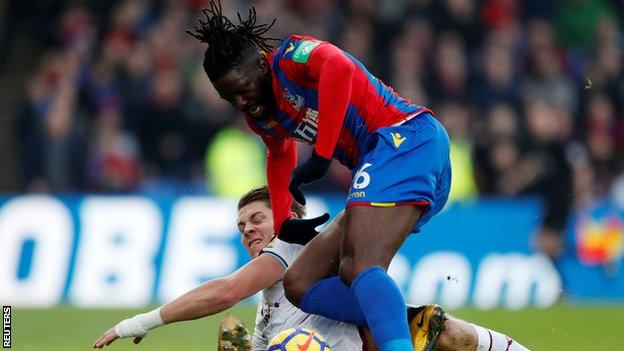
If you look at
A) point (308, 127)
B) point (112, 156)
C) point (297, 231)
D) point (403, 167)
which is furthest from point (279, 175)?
point (112, 156)

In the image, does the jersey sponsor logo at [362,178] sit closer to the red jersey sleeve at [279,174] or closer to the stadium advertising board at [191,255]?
the red jersey sleeve at [279,174]

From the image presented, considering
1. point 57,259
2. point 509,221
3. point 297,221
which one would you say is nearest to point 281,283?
point 297,221

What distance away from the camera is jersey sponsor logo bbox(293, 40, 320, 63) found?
6.11 m

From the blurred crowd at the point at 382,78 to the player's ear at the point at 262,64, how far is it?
287 inches

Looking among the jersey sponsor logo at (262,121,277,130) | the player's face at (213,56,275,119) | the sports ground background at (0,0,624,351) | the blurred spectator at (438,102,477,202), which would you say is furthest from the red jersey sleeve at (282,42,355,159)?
the blurred spectator at (438,102,477,202)

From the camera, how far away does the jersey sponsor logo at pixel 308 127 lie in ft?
20.6

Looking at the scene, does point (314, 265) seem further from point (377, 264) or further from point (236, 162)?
point (236, 162)

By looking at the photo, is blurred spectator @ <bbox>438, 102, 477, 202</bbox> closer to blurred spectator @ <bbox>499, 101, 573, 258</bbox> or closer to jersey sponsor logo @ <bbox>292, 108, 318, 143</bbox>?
blurred spectator @ <bbox>499, 101, 573, 258</bbox>

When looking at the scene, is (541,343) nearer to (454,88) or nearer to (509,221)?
(509,221)

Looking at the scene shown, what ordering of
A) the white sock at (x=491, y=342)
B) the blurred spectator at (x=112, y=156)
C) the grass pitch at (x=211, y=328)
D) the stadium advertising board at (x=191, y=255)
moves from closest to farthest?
the white sock at (x=491, y=342)
the grass pitch at (x=211, y=328)
the stadium advertising board at (x=191, y=255)
the blurred spectator at (x=112, y=156)

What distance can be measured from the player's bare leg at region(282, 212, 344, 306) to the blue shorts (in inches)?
13.4

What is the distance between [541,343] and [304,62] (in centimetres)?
380

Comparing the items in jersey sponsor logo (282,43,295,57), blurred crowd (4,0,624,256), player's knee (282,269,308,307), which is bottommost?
player's knee (282,269,308,307)

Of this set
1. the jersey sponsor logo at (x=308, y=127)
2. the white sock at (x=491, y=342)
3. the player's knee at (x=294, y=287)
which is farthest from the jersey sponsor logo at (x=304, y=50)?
the white sock at (x=491, y=342)
